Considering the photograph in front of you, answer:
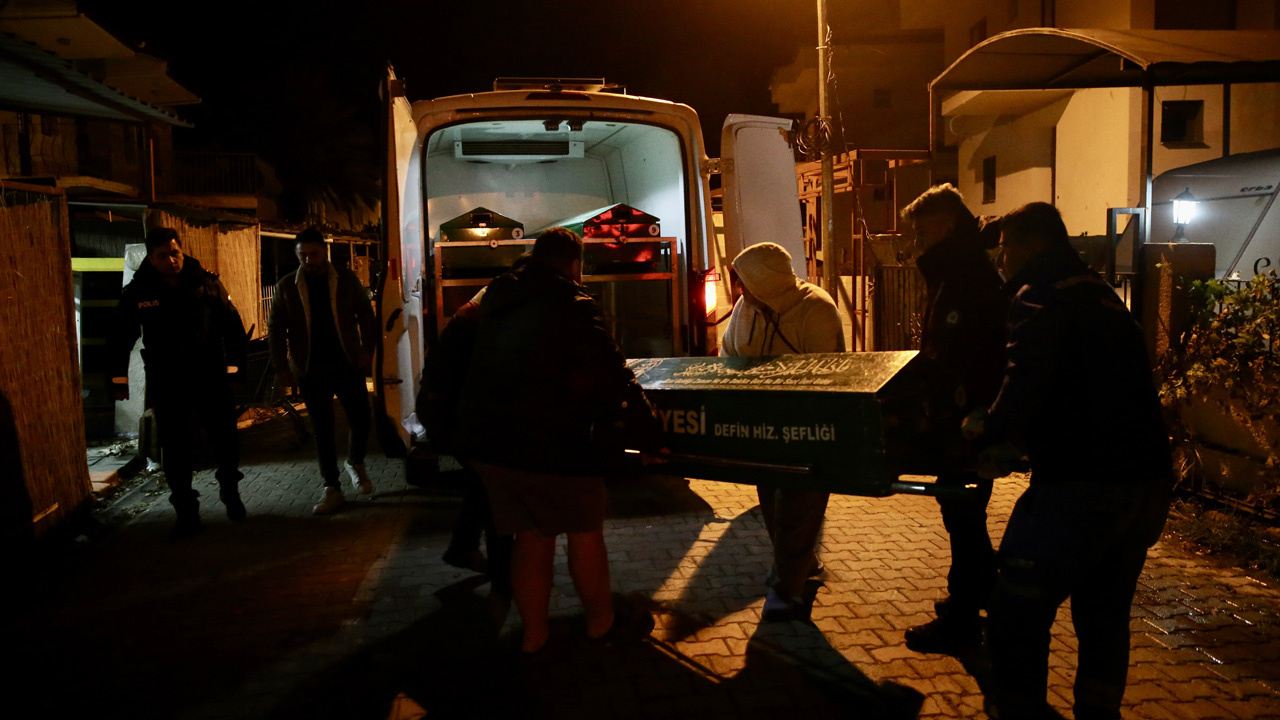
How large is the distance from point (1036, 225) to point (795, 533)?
166cm

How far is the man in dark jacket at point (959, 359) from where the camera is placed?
10.8 feet

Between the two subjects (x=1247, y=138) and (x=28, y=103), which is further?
(x=1247, y=138)

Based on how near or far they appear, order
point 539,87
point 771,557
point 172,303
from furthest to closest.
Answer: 1. point 539,87
2. point 172,303
3. point 771,557

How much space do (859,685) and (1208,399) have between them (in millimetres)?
3475

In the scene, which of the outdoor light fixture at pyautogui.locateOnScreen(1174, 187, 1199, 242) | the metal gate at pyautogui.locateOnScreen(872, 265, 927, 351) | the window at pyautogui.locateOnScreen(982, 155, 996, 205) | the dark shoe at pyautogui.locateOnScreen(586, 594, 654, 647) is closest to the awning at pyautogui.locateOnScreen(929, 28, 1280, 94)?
the metal gate at pyautogui.locateOnScreen(872, 265, 927, 351)

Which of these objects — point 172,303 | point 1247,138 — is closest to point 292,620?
point 172,303

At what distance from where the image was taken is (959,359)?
11.0ft

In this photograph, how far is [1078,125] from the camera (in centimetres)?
1959

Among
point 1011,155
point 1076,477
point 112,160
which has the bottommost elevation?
point 1076,477

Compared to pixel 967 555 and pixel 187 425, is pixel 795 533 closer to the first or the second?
pixel 967 555

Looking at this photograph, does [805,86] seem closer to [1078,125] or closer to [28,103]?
[1078,125]

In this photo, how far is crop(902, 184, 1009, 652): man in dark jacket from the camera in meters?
3.30

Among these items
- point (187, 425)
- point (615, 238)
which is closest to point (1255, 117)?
point (615, 238)

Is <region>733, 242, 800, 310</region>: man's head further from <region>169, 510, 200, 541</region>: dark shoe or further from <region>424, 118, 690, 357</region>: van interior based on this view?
<region>169, 510, 200, 541</region>: dark shoe
